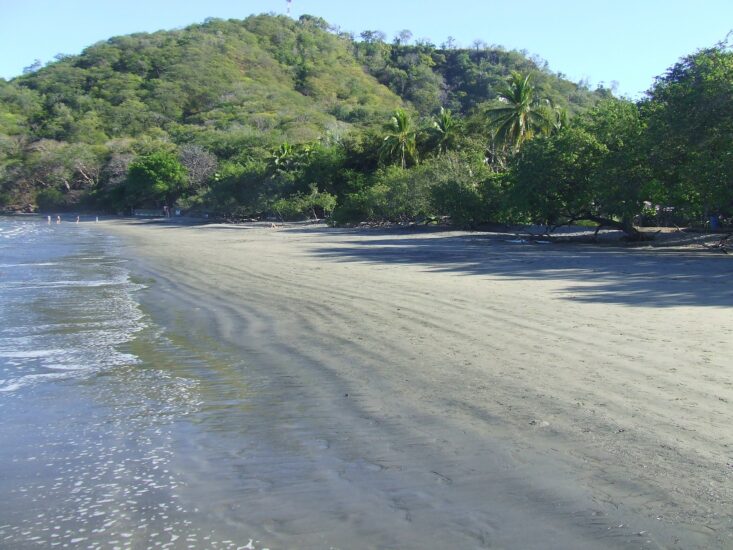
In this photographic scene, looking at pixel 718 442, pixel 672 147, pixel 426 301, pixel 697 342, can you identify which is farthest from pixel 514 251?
pixel 718 442

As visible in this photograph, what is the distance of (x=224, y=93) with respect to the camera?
379 ft

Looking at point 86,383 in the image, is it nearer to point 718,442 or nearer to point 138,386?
point 138,386

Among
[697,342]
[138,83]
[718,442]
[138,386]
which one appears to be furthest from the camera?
[138,83]

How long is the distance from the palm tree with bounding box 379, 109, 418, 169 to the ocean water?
38086 mm

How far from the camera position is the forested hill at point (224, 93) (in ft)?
277

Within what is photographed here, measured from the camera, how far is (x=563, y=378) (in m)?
6.55

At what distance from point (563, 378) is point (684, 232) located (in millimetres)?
23876

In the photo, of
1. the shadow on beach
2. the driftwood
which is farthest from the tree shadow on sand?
the driftwood

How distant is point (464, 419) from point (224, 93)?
117 metres

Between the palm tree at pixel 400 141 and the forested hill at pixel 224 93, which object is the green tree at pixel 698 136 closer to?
the palm tree at pixel 400 141

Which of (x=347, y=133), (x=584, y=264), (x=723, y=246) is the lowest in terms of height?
(x=584, y=264)

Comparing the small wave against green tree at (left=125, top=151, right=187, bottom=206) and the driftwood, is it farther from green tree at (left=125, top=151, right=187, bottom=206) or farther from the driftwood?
green tree at (left=125, top=151, right=187, bottom=206)

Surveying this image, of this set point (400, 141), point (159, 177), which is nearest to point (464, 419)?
point (400, 141)

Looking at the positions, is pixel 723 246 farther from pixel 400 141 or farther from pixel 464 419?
pixel 400 141
